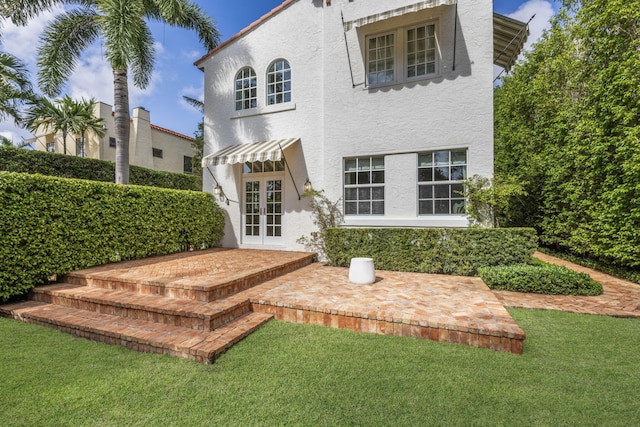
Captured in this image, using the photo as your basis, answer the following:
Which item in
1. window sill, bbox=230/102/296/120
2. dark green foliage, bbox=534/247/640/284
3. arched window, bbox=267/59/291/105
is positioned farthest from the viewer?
arched window, bbox=267/59/291/105

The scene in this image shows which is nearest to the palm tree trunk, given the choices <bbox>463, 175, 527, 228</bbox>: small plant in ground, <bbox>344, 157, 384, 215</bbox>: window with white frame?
<bbox>344, 157, 384, 215</bbox>: window with white frame

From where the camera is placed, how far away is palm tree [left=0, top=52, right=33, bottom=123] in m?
21.0

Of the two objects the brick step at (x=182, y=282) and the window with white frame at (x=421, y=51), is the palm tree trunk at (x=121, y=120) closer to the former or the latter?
the brick step at (x=182, y=282)

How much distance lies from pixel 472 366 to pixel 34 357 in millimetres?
8335

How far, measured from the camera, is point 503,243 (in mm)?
10734

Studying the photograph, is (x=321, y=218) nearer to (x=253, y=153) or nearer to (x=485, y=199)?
(x=253, y=153)

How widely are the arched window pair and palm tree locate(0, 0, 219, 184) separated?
4207 mm

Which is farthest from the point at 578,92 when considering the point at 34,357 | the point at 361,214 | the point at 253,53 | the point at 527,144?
the point at 34,357

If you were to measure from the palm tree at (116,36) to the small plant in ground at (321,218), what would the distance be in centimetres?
969

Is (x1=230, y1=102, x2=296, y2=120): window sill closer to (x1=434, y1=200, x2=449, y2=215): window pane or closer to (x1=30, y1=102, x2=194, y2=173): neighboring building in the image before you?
(x1=434, y1=200, x2=449, y2=215): window pane

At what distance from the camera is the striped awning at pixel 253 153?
13.7m

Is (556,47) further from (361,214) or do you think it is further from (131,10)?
(131,10)

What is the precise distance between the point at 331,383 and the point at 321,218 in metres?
10.2

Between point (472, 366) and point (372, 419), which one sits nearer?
point (372, 419)
